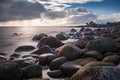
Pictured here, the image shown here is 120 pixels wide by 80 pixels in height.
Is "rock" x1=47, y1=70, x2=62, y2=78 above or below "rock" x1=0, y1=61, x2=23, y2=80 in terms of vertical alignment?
below

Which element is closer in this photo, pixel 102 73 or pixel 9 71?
pixel 102 73

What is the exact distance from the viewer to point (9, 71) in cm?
1066

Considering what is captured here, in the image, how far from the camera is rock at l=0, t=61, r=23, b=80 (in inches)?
416

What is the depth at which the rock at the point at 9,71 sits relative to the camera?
10.6 metres

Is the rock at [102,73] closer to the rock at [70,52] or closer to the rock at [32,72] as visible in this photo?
the rock at [32,72]

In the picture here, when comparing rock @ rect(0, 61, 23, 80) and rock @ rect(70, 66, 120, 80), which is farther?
rock @ rect(0, 61, 23, 80)

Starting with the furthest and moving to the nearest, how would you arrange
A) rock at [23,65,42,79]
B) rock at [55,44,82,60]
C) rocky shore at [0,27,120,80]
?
rock at [55,44,82,60] < rock at [23,65,42,79] < rocky shore at [0,27,120,80]

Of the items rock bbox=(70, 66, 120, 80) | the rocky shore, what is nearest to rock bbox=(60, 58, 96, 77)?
the rocky shore

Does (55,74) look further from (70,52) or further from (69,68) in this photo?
(70,52)

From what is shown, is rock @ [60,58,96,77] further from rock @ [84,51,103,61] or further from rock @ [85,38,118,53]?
rock @ [85,38,118,53]

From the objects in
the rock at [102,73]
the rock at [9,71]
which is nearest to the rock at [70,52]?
the rock at [9,71]

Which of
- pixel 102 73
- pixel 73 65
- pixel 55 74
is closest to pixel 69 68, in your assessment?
pixel 73 65

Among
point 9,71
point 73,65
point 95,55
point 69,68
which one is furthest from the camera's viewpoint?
point 95,55

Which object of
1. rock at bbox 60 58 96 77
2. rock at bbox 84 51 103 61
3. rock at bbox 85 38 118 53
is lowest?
rock at bbox 60 58 96 77
